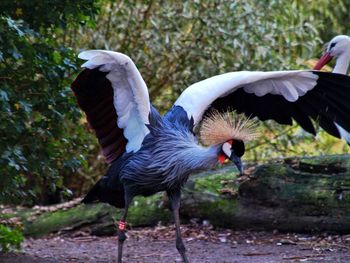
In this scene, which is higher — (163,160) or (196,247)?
(163,160)

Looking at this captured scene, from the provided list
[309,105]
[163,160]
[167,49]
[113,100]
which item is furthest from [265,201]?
[167,49]

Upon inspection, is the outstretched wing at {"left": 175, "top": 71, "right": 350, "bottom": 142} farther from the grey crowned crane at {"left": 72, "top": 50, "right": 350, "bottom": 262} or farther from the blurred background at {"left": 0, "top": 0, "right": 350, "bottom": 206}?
the blurred background at {"left": 0, "top": 0, "right": 350, "bottom": 206}

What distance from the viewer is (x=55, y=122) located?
6391 mm

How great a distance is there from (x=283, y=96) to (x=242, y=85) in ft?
1.21

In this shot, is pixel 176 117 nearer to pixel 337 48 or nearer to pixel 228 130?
pixel 228 130

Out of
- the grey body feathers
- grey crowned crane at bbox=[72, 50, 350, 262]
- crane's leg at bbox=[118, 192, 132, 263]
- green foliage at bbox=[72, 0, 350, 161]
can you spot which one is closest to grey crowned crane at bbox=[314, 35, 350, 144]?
green foliage at bbox=[72, 0, 350, 161]

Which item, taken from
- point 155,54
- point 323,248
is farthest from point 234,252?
point 155,54

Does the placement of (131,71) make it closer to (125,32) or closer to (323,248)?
(323,248)

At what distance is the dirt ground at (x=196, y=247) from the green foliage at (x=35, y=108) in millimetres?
801

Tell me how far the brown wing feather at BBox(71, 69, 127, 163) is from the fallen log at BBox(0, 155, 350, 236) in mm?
1682

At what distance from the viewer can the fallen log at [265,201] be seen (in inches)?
287

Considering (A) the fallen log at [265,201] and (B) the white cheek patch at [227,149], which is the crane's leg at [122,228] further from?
(A) the fallen log at [265,201]

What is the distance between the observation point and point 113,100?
6141 mm

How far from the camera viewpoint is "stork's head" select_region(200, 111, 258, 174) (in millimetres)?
5750
